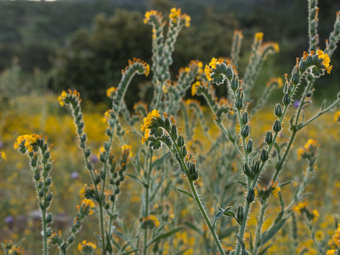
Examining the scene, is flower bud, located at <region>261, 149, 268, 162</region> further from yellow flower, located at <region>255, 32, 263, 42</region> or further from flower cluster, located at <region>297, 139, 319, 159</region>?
yellow flower, located at <region>255, 32, 263, 42</region>

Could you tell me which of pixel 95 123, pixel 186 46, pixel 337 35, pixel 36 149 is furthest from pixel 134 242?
pixel 186 46

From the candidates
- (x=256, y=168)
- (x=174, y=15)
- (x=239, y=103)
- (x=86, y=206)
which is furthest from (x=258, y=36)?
(x=86, y=206)

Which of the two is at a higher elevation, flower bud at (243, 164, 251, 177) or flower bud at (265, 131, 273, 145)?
flower bud at (265, 131, 273, 145)

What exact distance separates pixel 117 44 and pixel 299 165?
7295 millimetres

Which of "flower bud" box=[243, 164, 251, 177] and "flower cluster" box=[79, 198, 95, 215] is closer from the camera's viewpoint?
→ "flower bud" box=[243, 164, 251, 177]

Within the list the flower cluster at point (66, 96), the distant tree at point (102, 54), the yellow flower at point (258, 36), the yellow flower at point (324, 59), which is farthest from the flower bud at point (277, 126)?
the distant tree at point (102, 54)

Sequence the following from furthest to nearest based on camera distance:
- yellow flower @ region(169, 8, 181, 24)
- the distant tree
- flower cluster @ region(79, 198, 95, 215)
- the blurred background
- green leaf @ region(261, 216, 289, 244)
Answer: the distant tree
the blurred background
yellow flower @ region(169, 8, 181, 24)
flower cluster @ region(79, 198, 95, 215)
green leaf @ region(261, 216, 289, 244)

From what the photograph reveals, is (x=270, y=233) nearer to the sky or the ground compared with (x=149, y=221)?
nearer to the ground

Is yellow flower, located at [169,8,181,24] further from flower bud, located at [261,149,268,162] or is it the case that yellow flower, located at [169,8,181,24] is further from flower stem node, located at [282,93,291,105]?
flower bud, located at [261,149,268,162]

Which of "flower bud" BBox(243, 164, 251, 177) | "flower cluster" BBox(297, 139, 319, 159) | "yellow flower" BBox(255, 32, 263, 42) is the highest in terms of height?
"yellow flower" BBox(255, 32, 263, 42)

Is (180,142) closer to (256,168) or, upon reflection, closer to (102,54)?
(256,168)

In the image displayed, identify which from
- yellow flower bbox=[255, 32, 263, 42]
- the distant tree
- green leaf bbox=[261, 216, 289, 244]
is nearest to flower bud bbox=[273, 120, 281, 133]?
green leaf bbox=[261, 216, 289, 244]

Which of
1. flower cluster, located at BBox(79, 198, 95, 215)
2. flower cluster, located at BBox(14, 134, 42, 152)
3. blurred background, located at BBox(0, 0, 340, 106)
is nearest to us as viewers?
flower cluster, located at BBox(14, 134, 42, 152)

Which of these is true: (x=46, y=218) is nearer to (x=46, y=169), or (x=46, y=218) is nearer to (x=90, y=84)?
(x=46, y=169)
